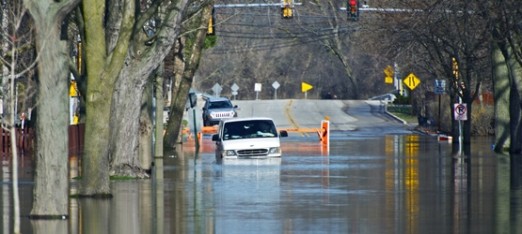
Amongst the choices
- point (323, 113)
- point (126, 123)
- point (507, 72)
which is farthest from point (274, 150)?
point (323, 113)

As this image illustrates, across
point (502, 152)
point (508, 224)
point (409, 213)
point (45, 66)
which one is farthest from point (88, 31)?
point (502, 152)

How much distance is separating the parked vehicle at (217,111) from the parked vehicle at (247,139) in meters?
32.5

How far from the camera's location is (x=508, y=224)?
1697cm

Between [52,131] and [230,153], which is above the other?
[52,131]

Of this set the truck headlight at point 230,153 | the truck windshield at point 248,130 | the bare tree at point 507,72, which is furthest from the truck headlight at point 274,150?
the bare tree at point 507,72

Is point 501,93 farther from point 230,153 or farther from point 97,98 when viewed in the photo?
point 97,98

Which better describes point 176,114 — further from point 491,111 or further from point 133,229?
point 133,229

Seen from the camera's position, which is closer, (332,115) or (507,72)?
(507,72)

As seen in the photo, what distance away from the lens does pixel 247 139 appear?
33.5 m

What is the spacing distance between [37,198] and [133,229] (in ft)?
5.90

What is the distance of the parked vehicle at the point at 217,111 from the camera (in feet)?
221

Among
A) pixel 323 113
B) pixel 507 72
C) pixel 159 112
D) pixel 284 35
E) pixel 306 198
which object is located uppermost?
pixel 284 35

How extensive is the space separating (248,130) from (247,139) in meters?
0.67

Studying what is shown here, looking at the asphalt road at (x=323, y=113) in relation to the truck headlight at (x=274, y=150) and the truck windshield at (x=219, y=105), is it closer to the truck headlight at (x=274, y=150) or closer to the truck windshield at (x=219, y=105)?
the truck windshield at (x=219, y=105)
